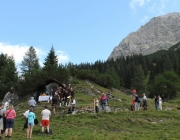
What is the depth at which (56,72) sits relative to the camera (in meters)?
46.2

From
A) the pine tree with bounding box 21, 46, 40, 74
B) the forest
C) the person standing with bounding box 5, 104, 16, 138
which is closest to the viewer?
the person standing with bounding box 5, 104, 16, 138

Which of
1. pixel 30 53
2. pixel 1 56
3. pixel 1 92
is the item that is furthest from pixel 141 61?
pixel 1 92

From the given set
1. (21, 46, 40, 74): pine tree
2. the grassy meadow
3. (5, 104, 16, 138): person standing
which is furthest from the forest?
(5, 104, 16, 138): person standing

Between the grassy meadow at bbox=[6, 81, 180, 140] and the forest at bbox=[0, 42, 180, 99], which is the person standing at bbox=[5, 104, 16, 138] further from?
the forest at bbox=[0, 42, 180, 99]

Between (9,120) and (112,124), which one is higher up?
(9,120)

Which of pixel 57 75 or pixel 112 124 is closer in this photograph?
pixel 112 124

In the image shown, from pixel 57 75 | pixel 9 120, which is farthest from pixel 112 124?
pixel 57 75

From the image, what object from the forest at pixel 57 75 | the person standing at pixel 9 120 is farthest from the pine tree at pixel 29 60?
the person standing at pixel 9 120

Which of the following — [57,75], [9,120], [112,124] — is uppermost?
[57,75]

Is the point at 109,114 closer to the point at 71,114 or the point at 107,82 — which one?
the point at 71,114

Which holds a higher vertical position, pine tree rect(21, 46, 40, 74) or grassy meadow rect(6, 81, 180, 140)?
pine tree rect(21, 46, 40, 74)

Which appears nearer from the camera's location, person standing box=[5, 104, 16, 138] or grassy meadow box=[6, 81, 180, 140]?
person standing box=[5, 104, 16, 138]

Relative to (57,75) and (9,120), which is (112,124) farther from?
(57,75)

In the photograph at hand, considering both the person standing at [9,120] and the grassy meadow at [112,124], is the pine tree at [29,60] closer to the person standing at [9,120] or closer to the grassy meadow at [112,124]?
the grassy meadow at [112,124]
